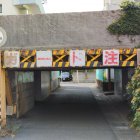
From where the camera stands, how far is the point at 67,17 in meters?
15.5

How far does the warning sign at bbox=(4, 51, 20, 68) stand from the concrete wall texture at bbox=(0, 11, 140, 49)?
0.62m

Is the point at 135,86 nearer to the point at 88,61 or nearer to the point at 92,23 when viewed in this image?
the point at 88,61

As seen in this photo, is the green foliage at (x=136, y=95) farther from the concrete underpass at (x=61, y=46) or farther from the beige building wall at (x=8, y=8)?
the beige building wall at (x=8, y=8)

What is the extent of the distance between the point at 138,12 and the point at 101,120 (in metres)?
5.24

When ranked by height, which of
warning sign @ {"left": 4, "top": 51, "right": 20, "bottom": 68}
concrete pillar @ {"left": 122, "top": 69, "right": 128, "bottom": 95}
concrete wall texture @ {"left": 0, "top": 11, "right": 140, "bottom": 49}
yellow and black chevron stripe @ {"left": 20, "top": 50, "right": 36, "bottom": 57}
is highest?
concrete wall texture @ {"left": 0, "top": 11, "right": 140, "bottom": 49}

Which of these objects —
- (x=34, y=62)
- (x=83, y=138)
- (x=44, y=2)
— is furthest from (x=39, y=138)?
(x=44, y=2)

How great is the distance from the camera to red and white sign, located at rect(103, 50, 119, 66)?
14.7 m

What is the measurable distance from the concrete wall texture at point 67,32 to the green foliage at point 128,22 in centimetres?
19

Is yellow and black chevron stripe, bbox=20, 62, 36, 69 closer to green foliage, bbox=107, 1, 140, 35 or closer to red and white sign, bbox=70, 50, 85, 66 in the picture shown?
red and white sign, bbox=70, 50, 85, 66

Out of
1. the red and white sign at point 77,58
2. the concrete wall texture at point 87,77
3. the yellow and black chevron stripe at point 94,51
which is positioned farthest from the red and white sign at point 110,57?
the concrete wall texture at point 87,77

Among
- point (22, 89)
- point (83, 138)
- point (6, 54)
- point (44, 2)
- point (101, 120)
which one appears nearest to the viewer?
point (83, 138)

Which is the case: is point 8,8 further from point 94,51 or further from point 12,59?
point 94,51

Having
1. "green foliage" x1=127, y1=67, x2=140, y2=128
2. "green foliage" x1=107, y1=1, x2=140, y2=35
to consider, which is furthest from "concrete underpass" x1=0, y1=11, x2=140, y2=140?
"green foliage" x1=127, y1=67, x2=140, y2=128

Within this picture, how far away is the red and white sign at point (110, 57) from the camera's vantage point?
14684mm
